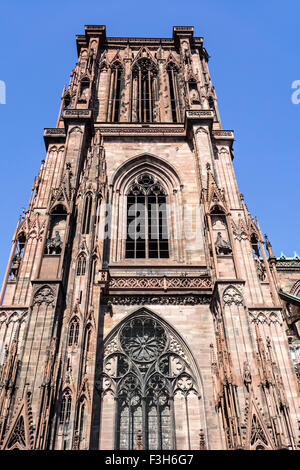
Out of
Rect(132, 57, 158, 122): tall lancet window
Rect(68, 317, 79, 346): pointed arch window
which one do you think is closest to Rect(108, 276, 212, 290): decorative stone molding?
Rect(68, 317, 79, 346): pointed arch window

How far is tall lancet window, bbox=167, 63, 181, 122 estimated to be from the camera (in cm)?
2576

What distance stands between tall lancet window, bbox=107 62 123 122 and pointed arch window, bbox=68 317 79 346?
1427 cm

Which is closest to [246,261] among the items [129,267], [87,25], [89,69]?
[129,267]

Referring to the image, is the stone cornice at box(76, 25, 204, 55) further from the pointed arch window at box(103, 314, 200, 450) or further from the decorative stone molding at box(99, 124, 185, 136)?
the pointed arch window at box(103, 314, 200, 450)

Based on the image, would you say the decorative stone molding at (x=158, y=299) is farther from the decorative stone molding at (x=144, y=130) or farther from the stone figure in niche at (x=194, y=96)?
the stone figure in niche at (x=194, y=96)

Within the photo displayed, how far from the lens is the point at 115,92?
27297 millimetres

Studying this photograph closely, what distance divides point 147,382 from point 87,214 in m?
6.72

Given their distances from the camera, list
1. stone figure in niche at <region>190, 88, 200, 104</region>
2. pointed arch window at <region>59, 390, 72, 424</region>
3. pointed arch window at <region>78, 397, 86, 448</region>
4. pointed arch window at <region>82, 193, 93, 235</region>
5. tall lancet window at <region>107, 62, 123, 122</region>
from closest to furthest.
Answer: pointed arch window at <region>78, 397, 86, 448</region> → pointed arch window at <region>59, 390, 72, 424</region> → pointed arch window at <region>82, 193, 93, 235</region> → stone figure in niche at <region>190, 88, 200, 104</region> → tall lancet window at <region>107, 62, 123, 122</region>

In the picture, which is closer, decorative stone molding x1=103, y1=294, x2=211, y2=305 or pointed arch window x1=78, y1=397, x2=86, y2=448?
pointed arch window x1=78, y1=397, x2=86, y2=448

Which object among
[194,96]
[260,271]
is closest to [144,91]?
[194,96]

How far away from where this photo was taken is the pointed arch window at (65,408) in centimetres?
1213

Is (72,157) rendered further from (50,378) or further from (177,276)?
(50,378)

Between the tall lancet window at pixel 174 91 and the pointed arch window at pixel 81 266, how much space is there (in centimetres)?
1244

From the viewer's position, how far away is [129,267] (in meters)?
17.7
